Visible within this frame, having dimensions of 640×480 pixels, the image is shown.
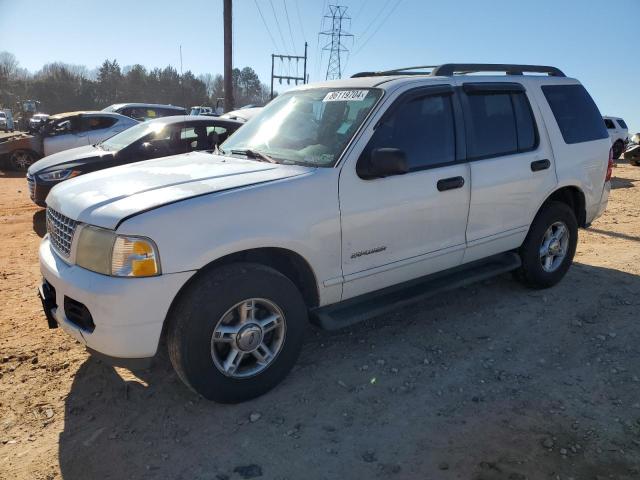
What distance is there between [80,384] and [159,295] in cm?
119

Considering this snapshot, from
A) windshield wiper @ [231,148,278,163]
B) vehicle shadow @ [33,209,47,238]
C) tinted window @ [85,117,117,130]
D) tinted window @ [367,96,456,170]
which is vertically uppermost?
tinted window @ [85,117,117,130]

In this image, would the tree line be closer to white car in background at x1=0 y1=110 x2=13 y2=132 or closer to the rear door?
white car in background at x1=0 y1=110 x2=13 y2=132

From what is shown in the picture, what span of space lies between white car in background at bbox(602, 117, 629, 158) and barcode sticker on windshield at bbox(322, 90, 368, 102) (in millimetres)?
21436

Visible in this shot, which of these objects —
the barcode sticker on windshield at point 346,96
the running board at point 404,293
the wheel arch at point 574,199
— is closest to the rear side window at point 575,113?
the wheel arch at point 574,199

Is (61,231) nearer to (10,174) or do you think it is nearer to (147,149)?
(147,149)

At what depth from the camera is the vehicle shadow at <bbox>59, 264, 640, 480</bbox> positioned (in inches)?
103

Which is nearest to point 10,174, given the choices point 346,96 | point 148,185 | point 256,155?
point 256,155

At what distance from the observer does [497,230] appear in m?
4.28

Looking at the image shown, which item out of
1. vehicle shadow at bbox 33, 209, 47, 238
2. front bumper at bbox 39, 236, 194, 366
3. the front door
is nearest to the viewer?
front bumper at bbox 39, 236, 194, 366

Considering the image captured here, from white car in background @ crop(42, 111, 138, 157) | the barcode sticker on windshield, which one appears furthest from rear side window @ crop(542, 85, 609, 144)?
white car in background @ crop(42, 111, 138, 157)

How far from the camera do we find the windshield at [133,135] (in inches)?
317

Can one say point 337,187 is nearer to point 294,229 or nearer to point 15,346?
point 294,229

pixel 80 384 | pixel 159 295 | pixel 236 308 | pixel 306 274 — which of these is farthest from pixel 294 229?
pixel 80 384

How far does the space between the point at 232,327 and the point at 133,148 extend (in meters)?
5.79
